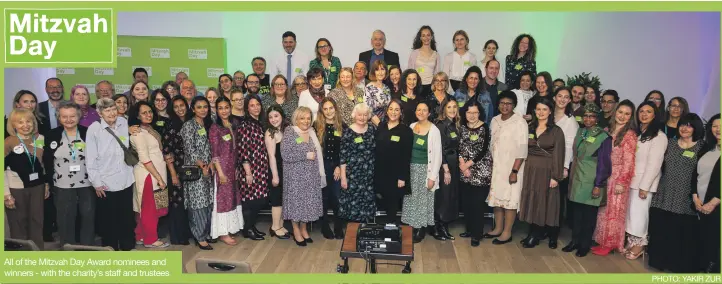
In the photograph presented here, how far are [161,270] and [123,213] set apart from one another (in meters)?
1.02

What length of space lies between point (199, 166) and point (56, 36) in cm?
143

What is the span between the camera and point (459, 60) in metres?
5.56

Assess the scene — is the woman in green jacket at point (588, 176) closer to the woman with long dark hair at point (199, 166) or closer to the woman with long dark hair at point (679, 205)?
the woman with long dark hair at point (679, 205)

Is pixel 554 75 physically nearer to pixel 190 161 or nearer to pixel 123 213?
pixel 190 161

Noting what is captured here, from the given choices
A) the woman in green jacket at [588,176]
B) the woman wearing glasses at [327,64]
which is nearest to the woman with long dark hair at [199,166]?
the woman wearing glasses at [327,64]

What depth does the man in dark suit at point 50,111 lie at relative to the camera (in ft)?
14.5

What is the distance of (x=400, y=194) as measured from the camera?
14.4 feet

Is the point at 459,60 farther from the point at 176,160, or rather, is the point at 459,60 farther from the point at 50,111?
the point at 50,111

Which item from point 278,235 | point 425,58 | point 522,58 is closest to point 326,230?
point 278,235

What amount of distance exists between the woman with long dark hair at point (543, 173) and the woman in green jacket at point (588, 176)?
14cm

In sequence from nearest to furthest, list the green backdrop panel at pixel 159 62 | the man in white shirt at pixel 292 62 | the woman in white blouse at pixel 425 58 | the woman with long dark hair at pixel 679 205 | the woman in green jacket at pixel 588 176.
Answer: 1. the woman with long dark hair at pixel 679 205
2. the woman in green jacket at pixel 588 176
3. the woman in white blouse at pixel 425 58
4. the man in white shirt at pixel 292 62
5. the green backdrop panel at pixel 159 62

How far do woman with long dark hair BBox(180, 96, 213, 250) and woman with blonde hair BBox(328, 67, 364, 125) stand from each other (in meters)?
1.17

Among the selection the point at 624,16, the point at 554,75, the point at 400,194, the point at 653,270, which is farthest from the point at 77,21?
the point at 624,16

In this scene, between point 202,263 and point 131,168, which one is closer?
point 202,263
